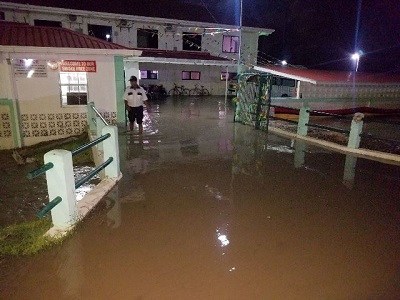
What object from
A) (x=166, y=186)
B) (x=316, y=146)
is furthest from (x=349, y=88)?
(x=166, y=186)

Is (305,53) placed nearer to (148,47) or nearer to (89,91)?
(148,47)

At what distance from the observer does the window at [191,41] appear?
24.4 m

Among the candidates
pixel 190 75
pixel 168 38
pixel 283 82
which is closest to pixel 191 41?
pixel 168 38

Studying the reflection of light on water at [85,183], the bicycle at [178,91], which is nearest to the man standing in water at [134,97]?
the reflection of light on water at [85,183]

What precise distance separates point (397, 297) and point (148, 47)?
23616 millimetres

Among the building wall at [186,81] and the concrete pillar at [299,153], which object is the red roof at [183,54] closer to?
the building wall at [186,81]

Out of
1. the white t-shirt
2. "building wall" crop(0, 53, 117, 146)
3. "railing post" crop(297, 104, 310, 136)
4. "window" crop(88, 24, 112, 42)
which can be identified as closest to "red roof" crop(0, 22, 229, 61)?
"building wall" crop(0, 53, 117, 146)

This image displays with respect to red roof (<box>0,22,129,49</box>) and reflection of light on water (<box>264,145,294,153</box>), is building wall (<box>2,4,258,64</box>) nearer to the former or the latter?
red roof (<box>0,22,129,49</box>)

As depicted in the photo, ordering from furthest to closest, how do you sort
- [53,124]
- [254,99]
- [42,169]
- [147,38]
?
[147,38] → [254,99] → [53,124] → [42,169]

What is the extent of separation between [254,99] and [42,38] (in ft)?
25.1

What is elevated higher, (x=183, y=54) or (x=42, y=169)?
(x=183, y=54)

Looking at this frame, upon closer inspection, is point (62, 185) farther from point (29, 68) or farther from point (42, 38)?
point (42, 38)

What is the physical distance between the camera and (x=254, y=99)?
38.8 ft

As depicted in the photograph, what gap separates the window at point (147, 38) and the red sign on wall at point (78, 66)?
14.4 metres
